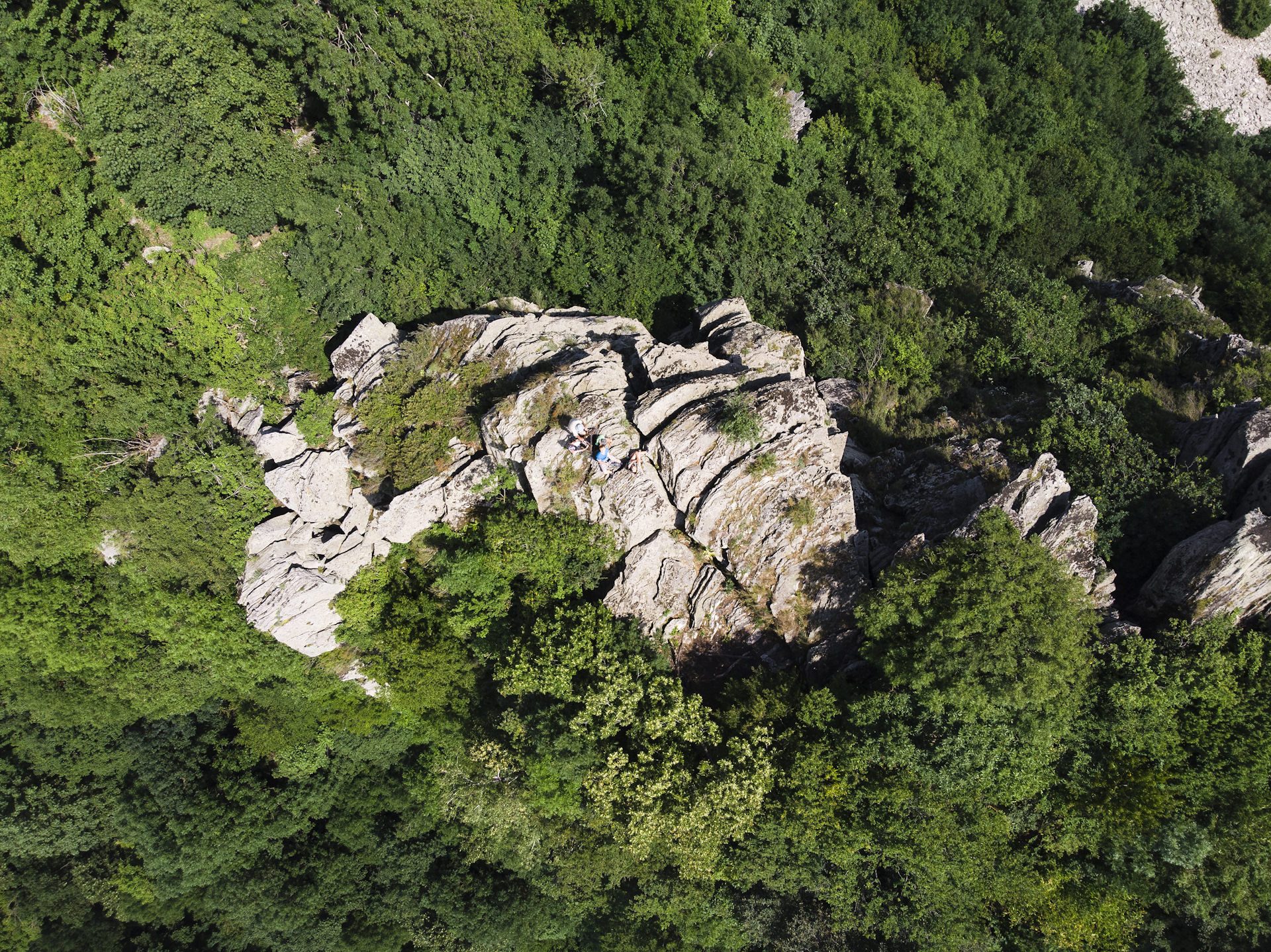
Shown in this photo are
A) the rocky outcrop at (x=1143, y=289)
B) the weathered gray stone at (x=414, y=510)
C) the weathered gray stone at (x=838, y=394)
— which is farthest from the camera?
the rocky outcrop at (x=1143, y=289)

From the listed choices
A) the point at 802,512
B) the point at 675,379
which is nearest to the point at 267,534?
the point at 675,379

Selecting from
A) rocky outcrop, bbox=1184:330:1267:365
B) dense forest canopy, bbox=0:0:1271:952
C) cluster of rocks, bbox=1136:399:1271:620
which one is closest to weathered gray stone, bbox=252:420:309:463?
dense forest canopy, bbox=0:0:1271:952

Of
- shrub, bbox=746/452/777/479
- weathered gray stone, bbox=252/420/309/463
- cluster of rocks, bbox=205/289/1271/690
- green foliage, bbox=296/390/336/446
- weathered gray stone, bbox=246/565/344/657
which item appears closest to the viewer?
cluster of rocks, bbox=205/289/1271/690

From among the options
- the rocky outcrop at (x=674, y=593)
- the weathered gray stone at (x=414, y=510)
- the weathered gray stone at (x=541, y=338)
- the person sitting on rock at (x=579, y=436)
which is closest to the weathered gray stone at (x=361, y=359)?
the weathered gray stone at (x=541, y=338)

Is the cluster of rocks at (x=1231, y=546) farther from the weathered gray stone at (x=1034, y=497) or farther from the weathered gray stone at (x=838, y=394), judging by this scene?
the weathered gray stone at (x=838, y=394)

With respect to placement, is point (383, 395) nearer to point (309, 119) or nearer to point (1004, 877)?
point (309, 119)

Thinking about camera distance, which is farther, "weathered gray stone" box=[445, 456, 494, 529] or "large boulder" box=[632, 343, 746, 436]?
"weathered gray stone" box=[445, 456, 494, 529]

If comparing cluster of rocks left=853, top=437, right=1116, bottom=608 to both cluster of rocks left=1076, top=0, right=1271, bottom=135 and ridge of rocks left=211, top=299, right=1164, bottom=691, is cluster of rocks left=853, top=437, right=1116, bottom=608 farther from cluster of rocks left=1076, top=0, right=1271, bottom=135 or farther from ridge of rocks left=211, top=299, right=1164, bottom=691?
cluster of rocks left=1076, top=0, right=1271, bottom=135
